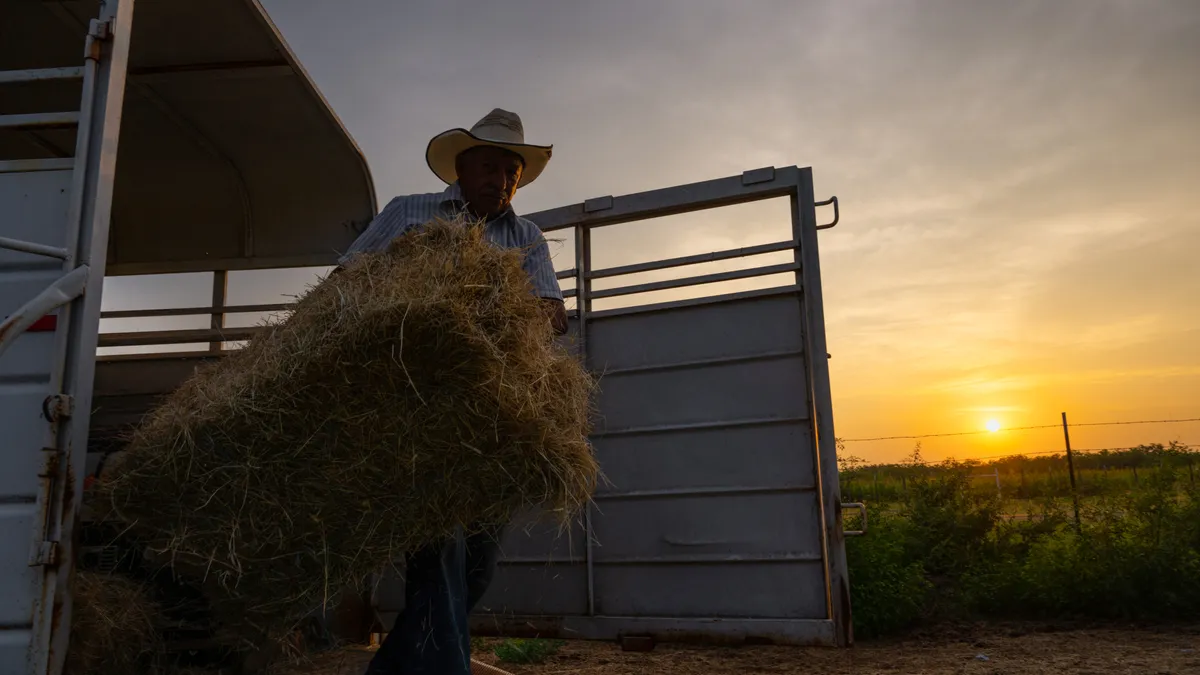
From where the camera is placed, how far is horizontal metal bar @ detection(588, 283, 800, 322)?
4496 millimetres

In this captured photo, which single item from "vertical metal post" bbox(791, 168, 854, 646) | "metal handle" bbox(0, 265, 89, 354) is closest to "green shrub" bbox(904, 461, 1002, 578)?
"vertical metal post" bbox(791, 168, 854, 646)

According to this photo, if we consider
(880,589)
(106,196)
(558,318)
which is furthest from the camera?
(880,589)

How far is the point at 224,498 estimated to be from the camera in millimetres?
2350

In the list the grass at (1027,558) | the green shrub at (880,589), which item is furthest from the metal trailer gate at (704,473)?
the grass at (1027,558)

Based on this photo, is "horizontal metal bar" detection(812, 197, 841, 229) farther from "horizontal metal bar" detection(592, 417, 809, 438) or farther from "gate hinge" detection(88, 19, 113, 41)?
"gate hinge" detection(88, 19, 113, 41)

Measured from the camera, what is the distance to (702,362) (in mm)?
4609

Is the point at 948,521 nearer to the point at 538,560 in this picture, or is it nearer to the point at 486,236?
the point at 538,560

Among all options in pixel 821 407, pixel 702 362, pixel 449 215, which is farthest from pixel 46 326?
pixel 821 407

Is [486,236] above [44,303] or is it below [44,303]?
above

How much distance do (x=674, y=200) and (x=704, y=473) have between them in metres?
1.54

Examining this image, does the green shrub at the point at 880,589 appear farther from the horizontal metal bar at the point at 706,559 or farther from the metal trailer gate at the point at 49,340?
the metal trailer gate at the point at 49,340

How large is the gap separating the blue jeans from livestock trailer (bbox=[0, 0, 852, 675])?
4.91ft

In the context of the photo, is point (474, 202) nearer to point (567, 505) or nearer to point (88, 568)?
point (567, 505)

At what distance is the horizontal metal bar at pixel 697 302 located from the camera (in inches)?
177
